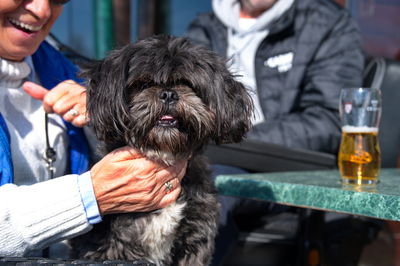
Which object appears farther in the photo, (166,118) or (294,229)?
(294,229)

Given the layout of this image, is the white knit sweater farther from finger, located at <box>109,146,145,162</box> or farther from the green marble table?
the green marble table

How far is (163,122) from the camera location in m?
1.71

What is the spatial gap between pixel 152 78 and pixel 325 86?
146 cm

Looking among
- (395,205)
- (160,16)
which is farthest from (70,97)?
(160,16)

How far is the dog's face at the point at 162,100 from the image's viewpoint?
1666 millimetres

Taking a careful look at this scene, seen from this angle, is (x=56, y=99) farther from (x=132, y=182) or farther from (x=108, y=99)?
(x=132, y=182)

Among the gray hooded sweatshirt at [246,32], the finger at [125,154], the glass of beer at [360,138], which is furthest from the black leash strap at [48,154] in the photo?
the gray hooded sweatshirt at [246,32]

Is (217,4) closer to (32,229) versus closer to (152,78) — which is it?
(152,78)

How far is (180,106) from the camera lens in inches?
66.1

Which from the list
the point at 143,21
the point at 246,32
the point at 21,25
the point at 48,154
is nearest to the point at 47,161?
the point at 48,154

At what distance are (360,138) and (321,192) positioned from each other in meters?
0.33

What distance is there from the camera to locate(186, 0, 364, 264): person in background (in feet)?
9.11

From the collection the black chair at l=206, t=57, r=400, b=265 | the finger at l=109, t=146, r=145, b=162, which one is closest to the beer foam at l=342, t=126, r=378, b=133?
the black chair at l=206, t=57, r=400, b=265

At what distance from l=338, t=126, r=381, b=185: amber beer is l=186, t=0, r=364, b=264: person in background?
2.66ft
